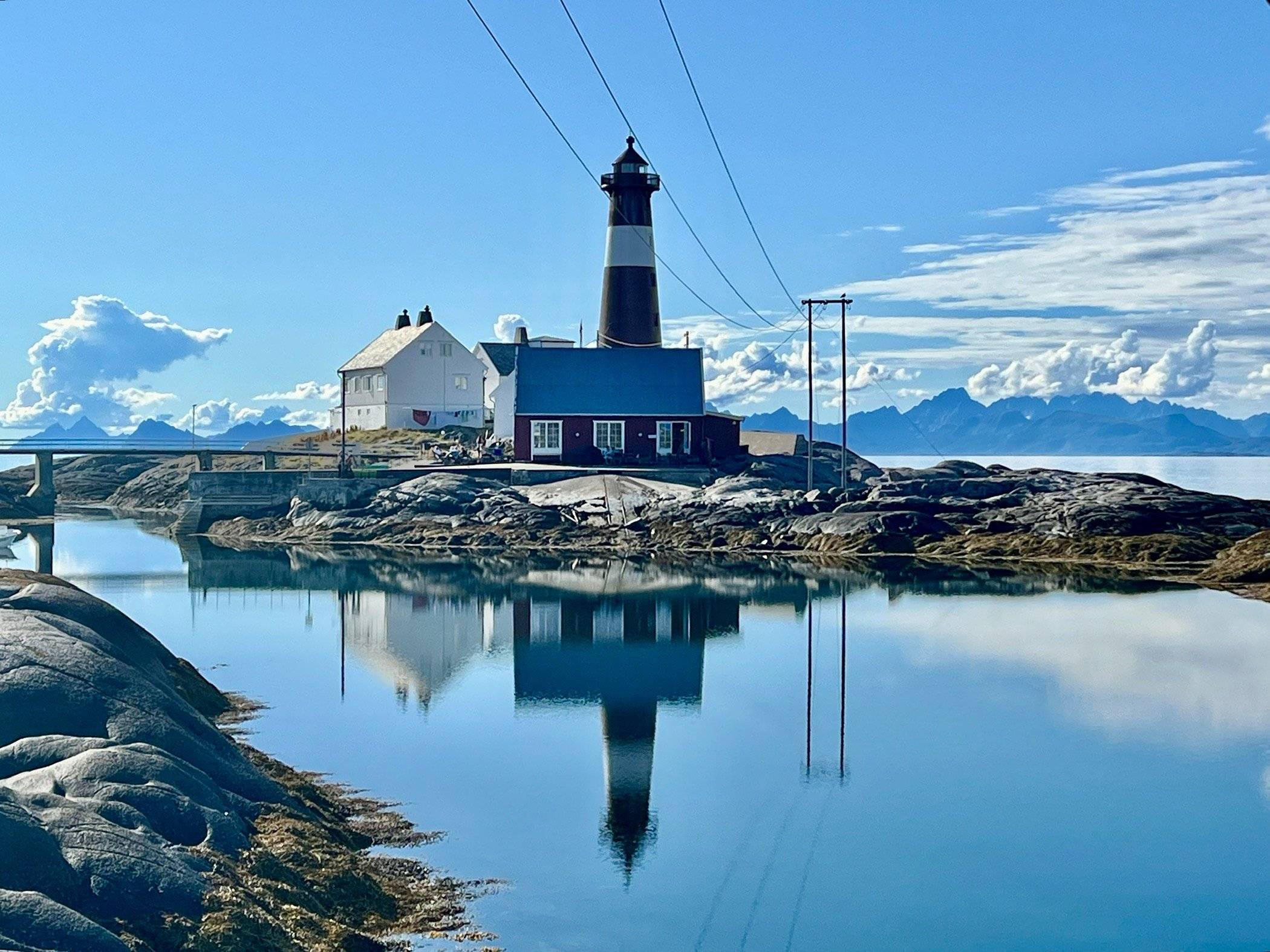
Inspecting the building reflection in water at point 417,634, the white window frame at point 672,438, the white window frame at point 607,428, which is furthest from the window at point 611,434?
the building reflection in water at point 417,634

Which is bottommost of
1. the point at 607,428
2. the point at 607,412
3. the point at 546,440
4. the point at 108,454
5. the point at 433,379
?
the point at 108,454

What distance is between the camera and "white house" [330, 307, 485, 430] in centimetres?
6944

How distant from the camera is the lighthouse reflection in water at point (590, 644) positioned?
717 inches

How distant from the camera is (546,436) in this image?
178ft

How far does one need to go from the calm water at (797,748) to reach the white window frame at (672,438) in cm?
1730

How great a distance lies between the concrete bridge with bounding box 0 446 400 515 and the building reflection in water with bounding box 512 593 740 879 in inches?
1074

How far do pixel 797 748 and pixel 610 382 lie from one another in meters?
36.3

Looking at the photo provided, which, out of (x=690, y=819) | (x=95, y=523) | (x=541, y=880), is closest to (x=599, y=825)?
(x=690, y=819)

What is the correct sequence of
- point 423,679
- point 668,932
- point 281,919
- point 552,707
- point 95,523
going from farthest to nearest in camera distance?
point 95,523, point 423,679, point 552,707, point 668,932, point 281,919

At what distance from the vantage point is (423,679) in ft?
80.1

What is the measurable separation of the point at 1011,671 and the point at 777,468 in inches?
1156

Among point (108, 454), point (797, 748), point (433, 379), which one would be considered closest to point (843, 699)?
point (797, 748)

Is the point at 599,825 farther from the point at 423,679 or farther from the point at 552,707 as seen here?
the point at 423,679

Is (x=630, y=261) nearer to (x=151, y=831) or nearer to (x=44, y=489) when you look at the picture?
(x=44, y=489)
